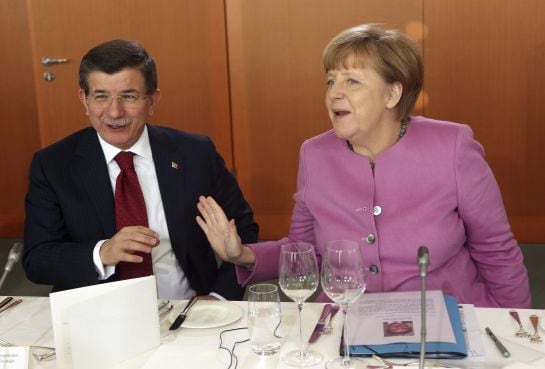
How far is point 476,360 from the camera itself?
4.53 feet

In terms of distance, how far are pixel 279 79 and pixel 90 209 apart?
2535 millimetres

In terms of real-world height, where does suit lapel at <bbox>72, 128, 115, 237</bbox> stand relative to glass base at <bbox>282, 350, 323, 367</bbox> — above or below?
above

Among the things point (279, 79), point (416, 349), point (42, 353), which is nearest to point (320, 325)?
point (416, 349)

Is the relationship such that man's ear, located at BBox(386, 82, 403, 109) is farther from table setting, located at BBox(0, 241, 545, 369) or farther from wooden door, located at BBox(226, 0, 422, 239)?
wooden door, located at BBox(226, 0, 422, 239)

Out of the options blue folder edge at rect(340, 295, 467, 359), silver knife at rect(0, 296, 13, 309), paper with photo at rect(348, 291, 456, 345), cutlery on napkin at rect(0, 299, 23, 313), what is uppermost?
paper with photo at rect(348, 291, 456, 345)

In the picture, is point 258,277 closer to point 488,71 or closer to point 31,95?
point 488,71

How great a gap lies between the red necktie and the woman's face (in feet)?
2.15

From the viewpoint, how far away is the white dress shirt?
2.22 metres

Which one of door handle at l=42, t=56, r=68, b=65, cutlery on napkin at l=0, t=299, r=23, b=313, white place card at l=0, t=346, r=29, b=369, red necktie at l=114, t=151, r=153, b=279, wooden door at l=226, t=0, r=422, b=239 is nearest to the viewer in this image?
white place card at l=0, t=346, r=29, b=369

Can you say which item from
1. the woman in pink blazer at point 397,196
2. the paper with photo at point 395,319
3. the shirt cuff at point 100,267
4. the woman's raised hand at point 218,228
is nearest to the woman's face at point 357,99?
the woman in pink blazer at point 397,196

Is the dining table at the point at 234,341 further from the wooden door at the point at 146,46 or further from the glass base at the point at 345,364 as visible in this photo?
the wooden door at the point at 146,46

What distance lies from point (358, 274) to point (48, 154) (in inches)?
47.5

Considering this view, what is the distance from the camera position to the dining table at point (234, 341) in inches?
55.4

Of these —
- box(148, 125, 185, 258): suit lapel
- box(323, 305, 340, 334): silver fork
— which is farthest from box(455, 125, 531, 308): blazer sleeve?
box(148, 125, 185, 258): suit lapel
